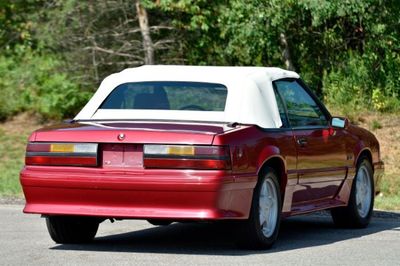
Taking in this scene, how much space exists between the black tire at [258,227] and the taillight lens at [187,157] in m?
0.56

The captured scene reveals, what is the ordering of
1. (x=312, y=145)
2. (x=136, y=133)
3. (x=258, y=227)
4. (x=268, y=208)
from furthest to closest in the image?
(x=312, y=145) → (x=268, y=208) → (x=258, y=227) → (x=136, y=133)

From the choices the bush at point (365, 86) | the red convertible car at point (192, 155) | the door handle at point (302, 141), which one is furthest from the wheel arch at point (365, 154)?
the bush at point (365, 86)

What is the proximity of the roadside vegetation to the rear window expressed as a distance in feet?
29.5

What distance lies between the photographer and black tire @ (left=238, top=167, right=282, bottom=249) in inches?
376

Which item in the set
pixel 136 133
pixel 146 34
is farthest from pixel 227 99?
pixel 146 34

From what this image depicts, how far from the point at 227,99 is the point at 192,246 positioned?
1260 millimetres

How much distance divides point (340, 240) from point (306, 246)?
0.64m

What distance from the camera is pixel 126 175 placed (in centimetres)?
927

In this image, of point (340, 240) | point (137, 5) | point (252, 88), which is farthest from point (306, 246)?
point (137, 5)

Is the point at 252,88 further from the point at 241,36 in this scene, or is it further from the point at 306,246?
the point at 241,36

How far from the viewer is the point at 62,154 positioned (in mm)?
9508

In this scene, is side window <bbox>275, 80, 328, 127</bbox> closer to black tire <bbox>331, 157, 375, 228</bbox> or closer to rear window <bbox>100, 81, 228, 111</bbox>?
rear window <bbox>100, 81, 228, 111</bbox>

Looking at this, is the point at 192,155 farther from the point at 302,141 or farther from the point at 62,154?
the point at 302,141

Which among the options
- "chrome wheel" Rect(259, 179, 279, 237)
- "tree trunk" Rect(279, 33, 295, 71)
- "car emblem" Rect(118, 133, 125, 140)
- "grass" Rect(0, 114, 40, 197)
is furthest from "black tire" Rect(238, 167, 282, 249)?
"tree trunk" Rect(279, 33, 295, 71)
